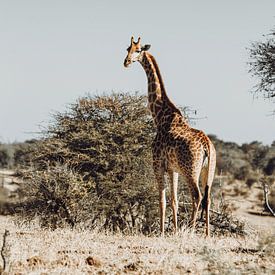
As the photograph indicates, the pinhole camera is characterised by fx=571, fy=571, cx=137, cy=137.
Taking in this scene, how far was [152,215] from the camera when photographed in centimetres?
1375

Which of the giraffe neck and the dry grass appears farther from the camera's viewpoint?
the giraffe neck

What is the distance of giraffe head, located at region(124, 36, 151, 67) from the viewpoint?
10.2 metres

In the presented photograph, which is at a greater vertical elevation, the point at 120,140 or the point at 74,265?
the point at 120,140

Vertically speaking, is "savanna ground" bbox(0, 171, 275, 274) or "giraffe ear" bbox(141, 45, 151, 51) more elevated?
"giraffe ear" bbox(141, 45, 151, 51)

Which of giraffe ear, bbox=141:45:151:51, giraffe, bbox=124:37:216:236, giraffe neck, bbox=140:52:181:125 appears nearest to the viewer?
giraffe, bbox=124:37:216:236

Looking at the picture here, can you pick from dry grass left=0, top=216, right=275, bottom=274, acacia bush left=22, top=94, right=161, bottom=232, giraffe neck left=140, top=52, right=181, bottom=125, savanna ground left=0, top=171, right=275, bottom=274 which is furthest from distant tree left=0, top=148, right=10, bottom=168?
dry grass left=0, top=216, right=275, bottom=274

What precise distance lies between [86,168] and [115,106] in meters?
1.70

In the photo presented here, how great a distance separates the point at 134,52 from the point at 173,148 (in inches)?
87.3

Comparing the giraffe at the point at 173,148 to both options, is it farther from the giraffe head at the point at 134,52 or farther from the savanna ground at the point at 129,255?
the savanna ground at the point at 129,255

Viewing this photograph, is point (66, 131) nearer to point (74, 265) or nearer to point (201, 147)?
point (201, 147)

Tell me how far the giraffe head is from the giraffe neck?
91 millimetres

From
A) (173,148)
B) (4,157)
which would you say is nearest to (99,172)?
(173,148)

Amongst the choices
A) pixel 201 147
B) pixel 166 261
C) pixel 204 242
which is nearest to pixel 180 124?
pixel 201 147

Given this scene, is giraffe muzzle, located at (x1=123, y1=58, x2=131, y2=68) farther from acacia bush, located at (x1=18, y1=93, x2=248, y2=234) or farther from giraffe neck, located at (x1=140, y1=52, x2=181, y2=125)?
A: acacia bush, located at (x1=18, y1=93, x2=248, y2=234)
